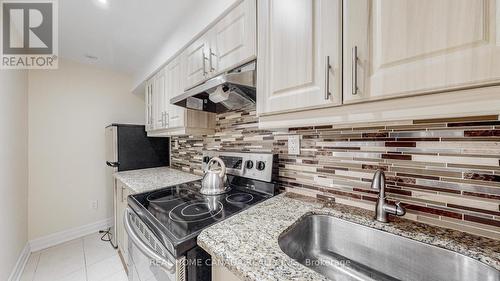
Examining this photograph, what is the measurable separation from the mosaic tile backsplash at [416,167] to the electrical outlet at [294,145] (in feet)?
0.08

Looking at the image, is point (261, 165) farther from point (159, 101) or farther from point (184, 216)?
point (159, 101)

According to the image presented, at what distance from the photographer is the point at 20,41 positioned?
1850mm

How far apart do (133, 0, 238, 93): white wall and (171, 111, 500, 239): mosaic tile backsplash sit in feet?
2.85

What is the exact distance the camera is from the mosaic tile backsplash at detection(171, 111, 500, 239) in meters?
0.70

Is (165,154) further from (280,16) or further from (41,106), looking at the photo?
(280,16)

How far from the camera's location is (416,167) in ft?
2.75

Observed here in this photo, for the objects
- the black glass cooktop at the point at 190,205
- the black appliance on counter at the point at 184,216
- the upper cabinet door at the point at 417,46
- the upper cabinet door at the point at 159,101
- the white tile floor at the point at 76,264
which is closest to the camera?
the upper cabinet door at the point at 417,46

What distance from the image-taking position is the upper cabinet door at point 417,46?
472mm

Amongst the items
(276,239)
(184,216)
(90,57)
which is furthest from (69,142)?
(276,239)

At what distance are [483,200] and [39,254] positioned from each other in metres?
3.62

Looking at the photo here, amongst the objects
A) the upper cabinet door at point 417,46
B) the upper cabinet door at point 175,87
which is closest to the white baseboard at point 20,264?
the upper cabinet door at point 175,87

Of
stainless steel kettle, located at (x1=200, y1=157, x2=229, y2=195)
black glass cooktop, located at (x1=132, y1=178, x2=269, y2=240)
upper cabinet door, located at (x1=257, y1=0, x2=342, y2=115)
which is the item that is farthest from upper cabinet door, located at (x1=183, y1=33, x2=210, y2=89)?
black glass cooktop, located at (x1=132, y1=178, x2=269, y2=240)

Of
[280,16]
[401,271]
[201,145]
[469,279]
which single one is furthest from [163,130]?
[469,279]

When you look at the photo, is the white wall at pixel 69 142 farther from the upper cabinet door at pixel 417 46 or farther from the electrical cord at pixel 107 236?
the upper cabinet door at pixel 417 46
